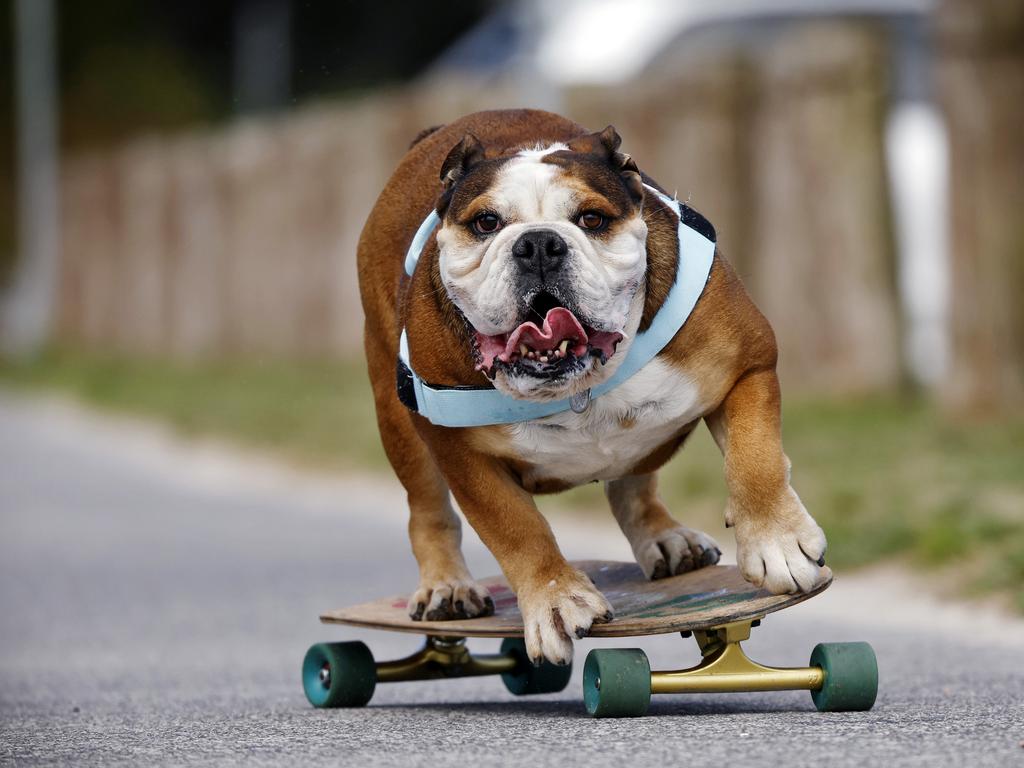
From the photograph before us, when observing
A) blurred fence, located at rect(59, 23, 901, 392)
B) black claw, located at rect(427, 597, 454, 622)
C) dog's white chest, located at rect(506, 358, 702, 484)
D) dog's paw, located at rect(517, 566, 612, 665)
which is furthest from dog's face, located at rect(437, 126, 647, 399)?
blurred fence, located at rect(59, 23, 901, 392)

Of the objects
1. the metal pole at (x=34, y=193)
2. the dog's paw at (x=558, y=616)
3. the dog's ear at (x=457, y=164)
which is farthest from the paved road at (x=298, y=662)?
the metal pole at (x=34, y=193)

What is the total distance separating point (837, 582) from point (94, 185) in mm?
24769

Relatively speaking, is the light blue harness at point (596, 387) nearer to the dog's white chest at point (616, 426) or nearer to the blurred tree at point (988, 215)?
the dog's white chest at point (616, 426)

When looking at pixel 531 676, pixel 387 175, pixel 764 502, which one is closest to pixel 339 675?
pixel 531 676

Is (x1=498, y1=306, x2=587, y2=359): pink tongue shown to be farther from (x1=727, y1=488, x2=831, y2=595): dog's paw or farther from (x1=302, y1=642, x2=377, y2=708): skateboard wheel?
(x1=302, y1=642, x2=377, y2=708): skateboard wheel

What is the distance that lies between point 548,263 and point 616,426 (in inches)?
22.1

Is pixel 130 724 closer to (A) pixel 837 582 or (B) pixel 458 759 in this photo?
(B) pixel 458 759

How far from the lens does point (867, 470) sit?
9352 mm

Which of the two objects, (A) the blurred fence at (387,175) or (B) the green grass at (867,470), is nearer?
(B) the green grass at (867,470)

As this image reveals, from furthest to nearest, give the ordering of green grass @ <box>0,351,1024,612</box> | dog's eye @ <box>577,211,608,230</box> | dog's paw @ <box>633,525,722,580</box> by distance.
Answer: green grass @ <box>0,351,1024,612</box>, dog's paw @ <box>633,525,722,580</box>, dog's eye @ <box>577,211,608,230</box>

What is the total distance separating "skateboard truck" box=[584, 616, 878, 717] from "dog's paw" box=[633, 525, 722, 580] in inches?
24.6

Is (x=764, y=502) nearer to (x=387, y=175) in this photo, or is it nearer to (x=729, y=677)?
(x=729, y=677)

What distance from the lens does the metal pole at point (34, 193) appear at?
111 feet

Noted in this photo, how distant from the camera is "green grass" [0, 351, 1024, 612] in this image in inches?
298
